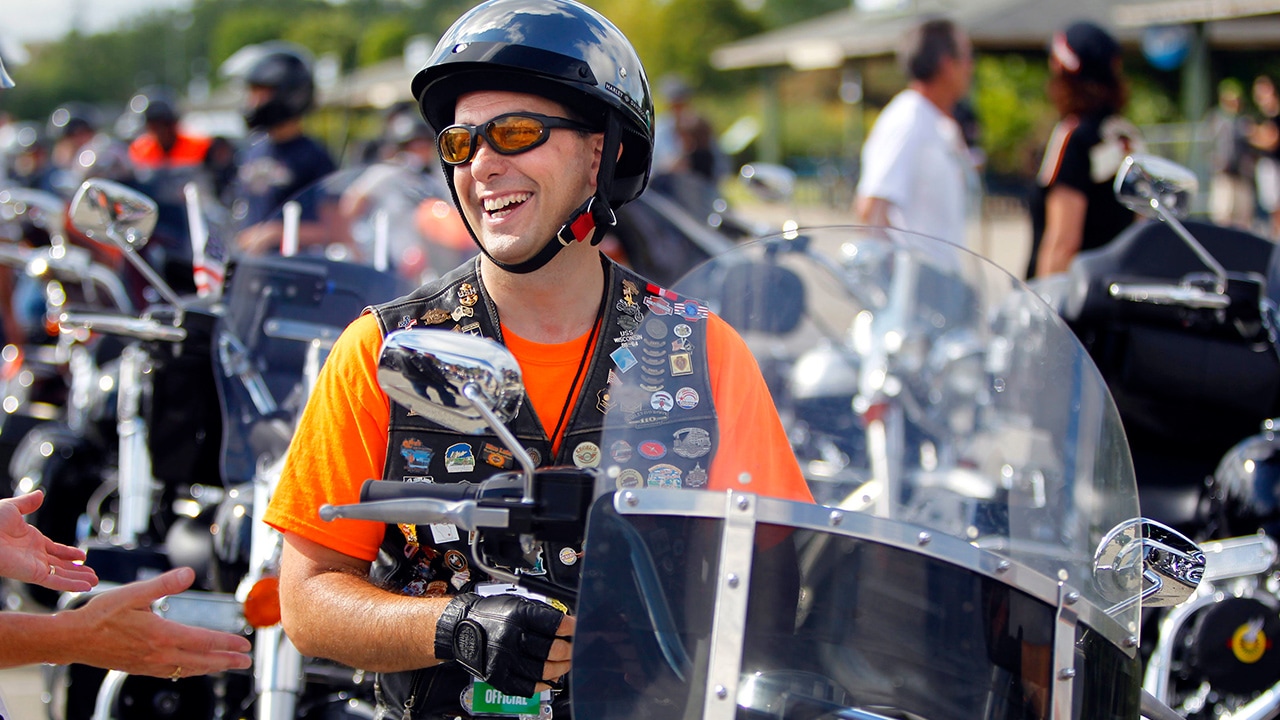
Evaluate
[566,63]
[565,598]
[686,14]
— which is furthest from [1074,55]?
[686,14]

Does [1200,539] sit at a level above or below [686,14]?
below

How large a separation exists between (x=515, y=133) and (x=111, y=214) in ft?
5.63

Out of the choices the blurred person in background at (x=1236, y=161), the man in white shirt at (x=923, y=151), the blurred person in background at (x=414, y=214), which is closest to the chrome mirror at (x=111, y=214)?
the blurred person in background at (x=414, y=214)

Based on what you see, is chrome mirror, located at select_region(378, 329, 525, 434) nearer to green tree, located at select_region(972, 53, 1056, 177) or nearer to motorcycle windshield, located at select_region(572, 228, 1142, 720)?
motorcycle windshield, located at select_region(572, 228, 1142, 720)

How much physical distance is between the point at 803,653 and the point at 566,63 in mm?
1047

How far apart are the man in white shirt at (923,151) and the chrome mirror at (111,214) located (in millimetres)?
2897

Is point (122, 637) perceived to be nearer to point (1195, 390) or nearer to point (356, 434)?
point (356, 434)

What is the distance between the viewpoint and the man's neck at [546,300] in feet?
7.26

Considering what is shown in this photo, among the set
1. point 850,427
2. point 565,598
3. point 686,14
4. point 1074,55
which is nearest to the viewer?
point 565,598

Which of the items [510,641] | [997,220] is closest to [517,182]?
[510,641]

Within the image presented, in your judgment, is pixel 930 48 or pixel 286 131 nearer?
pixel 930 48

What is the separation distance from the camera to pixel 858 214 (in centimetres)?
545

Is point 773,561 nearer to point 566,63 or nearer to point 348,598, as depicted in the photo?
point 348,598

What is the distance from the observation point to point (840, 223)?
2.58 meters
